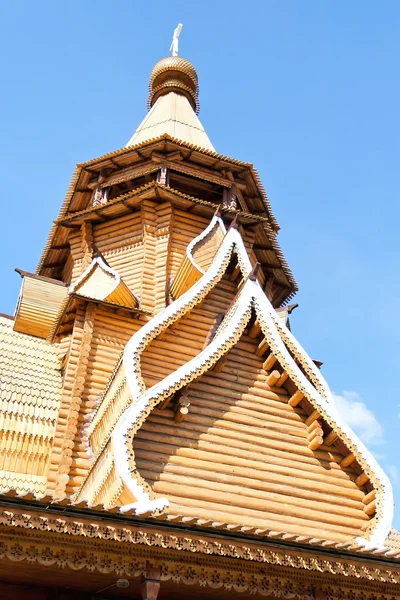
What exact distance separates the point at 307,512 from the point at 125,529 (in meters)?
4.05

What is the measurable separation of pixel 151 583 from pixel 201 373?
364 centimetres

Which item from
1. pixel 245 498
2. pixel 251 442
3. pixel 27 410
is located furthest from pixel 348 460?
pixel 27 410

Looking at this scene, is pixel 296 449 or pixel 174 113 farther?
pixel 174 113

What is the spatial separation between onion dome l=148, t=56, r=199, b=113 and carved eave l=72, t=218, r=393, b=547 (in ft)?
41.2

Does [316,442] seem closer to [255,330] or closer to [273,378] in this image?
[273,378]

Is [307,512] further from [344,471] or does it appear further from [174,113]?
[174,113]

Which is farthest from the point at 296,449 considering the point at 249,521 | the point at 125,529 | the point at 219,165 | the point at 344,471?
the point at 219,165

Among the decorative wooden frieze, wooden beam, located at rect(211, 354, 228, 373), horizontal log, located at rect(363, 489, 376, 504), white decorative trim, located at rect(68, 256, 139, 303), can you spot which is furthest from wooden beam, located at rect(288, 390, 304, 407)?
white decorative trim, located at rect(68, 256, 139, 303)

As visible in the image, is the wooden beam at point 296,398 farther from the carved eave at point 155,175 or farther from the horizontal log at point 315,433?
the carved eave at point 155,175

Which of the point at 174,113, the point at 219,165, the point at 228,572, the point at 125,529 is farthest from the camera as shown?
the point at 174,113

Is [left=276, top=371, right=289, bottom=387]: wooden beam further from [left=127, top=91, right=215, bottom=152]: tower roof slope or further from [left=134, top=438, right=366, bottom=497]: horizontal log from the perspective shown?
[left=127, top=91, right=215, bottom=152]: tower roof slope

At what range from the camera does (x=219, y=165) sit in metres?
18.2

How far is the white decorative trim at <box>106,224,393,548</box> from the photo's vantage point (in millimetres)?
8898

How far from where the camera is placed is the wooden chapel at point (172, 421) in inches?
267
